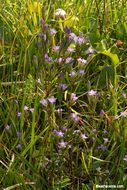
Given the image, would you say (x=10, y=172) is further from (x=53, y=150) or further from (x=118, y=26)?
(x=118, y=26)

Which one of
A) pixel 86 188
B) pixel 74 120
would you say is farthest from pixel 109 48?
pixel 86 188

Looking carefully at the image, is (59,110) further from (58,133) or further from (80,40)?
(80,40)

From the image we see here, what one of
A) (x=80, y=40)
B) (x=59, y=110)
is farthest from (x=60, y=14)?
(x=59, y=110)

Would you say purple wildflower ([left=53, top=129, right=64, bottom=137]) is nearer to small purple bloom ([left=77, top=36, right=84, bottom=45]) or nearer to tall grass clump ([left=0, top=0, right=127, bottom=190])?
tall grass clump ([left=0, top=0, right=127, bottom=190])

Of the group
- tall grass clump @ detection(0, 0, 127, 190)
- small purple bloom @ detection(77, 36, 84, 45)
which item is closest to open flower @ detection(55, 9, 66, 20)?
tall grass clump @ detection(0, 0, 127, 190)

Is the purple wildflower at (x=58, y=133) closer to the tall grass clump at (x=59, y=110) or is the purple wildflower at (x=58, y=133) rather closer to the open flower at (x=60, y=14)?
the tall grass clump at (x=59, y=110)

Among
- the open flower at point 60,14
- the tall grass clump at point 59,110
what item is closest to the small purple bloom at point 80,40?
the tall grass clump at point 59,110

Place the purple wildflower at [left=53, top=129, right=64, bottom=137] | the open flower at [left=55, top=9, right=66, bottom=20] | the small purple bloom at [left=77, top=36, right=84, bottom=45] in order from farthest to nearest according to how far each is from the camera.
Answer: the open flower at [left=55, top=9, right=66, bottom=20], the small purple bloom at [left=77, top=36, right=84, bottom=45], the purple wildflower at [left=53, top=129, right=64, bottom=137]

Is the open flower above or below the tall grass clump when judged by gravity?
above
